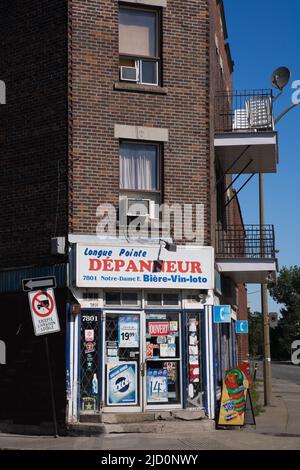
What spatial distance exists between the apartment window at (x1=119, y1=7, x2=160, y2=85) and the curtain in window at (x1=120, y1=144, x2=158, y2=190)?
1.53 m

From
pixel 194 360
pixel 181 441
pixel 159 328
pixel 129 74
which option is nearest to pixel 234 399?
pixel 194 360

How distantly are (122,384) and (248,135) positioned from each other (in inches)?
259

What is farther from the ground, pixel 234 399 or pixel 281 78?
pixel 281 78

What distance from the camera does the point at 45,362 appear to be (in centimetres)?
1572

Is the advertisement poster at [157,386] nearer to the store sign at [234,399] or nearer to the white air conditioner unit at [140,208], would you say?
the store sign at [234,399]

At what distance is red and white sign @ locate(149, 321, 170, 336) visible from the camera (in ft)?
52.1

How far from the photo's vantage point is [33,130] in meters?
16.5

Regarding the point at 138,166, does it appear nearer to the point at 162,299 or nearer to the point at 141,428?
the point at 162,299

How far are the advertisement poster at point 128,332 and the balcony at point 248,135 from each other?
16.0 ft

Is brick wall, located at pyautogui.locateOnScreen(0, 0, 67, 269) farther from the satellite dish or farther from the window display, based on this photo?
the satellite dish

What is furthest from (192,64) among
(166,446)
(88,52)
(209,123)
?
(166,446)

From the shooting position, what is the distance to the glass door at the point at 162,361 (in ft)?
51.5

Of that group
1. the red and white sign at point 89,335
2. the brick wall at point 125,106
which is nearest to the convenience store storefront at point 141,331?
the red and white sign at point 89,335

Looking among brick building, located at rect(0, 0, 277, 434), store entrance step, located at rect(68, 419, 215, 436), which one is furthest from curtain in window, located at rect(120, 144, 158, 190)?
store entrance step, located at rect(68, 419, 215, 436)
